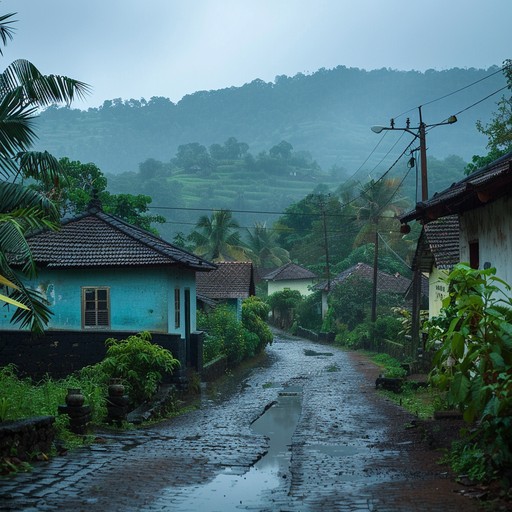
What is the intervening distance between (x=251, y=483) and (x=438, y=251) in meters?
15.1

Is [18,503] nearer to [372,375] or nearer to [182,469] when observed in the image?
[182,469]

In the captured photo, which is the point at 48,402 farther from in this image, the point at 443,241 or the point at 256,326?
the point at 256,326

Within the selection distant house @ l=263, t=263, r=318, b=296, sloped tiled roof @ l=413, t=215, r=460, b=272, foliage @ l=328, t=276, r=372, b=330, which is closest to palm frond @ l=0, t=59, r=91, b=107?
sloped tiled roof @ l=413, t=215, r=460, b=272

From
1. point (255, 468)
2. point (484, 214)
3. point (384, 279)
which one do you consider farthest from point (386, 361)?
point (255, 468)

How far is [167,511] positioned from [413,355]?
2253cm

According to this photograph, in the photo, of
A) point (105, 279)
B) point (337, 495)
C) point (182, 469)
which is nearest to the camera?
point (337, 495)

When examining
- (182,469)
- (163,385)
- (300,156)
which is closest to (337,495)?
(182,469)

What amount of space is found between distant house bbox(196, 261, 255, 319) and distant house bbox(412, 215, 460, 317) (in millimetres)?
16915

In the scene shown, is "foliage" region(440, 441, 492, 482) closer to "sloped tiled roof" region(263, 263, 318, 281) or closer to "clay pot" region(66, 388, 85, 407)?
"clay pot" region(66, 388, 85, 407)

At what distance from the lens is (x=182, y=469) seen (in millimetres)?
10922

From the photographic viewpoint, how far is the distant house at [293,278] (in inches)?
2889

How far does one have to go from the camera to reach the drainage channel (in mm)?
8859

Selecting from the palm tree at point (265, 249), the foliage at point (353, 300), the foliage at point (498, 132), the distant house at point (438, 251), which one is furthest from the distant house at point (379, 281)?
the distant house at point (438, 251)

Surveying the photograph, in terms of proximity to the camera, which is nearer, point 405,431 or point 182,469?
point 182,469
